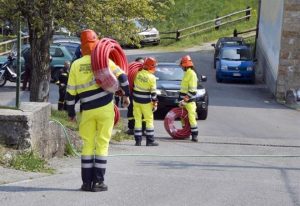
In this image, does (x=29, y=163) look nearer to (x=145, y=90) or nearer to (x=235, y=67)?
(x=145, y=90)

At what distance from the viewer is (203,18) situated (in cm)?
5438

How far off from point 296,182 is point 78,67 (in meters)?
3.43

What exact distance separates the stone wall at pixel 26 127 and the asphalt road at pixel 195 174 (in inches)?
18.5

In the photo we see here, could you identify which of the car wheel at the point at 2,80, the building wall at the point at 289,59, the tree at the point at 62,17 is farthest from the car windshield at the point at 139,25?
the building wall at the point at 289,59

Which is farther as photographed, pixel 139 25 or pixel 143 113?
pixel 139 25

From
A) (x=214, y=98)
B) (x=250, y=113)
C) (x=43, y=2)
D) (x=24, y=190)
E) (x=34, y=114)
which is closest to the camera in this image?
(x=24, y=190)

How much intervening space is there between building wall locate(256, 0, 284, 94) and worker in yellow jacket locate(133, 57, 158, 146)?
16373mm

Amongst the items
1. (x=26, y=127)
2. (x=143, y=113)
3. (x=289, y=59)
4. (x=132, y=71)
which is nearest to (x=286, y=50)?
(x=289, y=59)

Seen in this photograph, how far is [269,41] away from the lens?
34.7m

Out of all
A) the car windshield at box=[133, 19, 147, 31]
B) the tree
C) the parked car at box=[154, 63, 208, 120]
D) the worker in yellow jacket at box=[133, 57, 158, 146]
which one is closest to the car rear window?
the parked car at box=[154, 63, 208, 120]

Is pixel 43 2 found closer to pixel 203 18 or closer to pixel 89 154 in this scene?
pixel 89 154

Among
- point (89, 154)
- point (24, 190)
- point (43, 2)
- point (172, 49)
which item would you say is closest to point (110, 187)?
point (89, 154)

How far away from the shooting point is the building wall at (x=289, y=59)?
29.3 metres

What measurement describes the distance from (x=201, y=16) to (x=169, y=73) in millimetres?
33568
